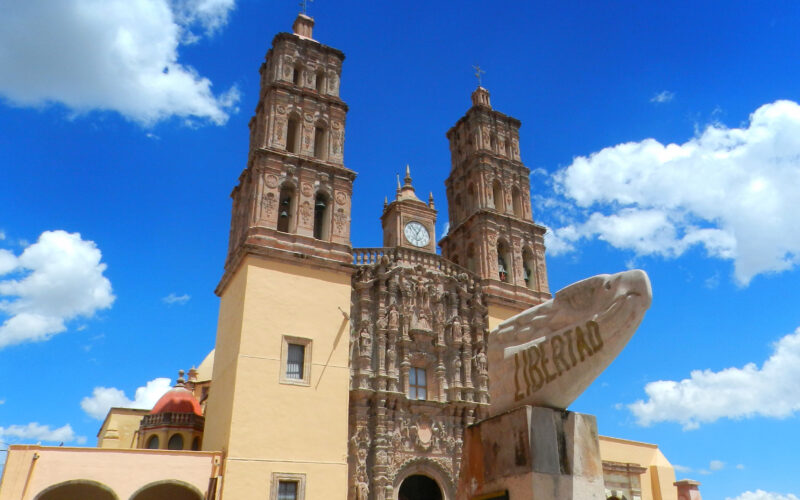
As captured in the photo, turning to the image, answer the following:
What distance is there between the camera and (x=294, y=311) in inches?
713

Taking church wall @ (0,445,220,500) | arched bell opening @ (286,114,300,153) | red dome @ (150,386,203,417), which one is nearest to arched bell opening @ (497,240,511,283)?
arched bell opening @ (286,114,300,153)

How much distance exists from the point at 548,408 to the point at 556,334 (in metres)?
0.78

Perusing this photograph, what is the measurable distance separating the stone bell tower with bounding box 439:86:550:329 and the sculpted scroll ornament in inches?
593

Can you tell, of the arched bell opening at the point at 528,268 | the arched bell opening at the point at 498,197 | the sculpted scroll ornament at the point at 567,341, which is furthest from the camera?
the arched bell opening at the point at 498,197

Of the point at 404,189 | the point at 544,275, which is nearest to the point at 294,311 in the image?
the point at 404,189

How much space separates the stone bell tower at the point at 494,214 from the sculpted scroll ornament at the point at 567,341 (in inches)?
593

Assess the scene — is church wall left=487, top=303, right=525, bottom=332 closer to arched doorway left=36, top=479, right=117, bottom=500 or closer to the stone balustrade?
the stone balustrade

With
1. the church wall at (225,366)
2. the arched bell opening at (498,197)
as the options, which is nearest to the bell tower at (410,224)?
the arched bell opening at (498,197)

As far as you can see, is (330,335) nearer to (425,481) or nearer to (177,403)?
(425,481)

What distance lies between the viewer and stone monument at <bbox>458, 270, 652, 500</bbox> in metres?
5.90

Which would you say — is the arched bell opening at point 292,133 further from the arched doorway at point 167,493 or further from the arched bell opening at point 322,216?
the arched doorway at point 167,493

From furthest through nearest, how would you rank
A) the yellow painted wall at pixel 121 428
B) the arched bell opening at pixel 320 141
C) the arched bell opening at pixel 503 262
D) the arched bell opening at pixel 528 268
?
the yellow painted wall at pixel 121 428
the arched bell opening at pixel 528 268
the arched bell opening at pixel 503 262
the arched bell opening at pixel 320 141

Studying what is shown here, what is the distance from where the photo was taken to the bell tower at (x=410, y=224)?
75.3ft

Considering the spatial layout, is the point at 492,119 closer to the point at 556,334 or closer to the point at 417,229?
the point at 417,229
